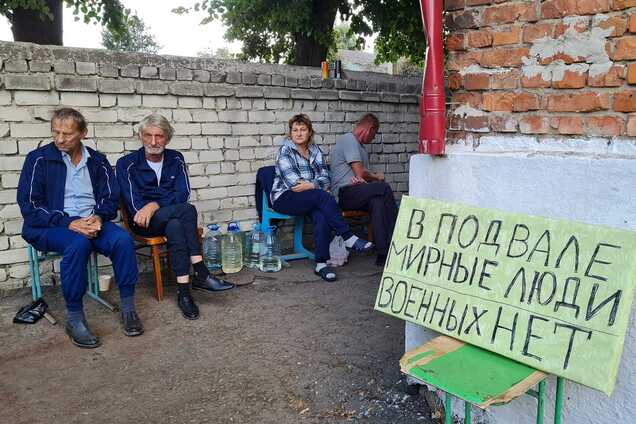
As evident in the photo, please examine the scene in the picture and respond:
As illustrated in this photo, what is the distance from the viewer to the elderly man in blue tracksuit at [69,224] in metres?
3.43

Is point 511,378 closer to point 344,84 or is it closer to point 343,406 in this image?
point 343,406

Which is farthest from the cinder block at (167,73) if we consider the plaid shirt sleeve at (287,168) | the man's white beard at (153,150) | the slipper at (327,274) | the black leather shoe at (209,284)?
the slipper at (327,274)

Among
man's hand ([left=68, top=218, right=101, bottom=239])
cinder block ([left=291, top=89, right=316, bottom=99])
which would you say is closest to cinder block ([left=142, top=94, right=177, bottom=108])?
cinder block ([left=291, top=89, right=316, bottom=99])

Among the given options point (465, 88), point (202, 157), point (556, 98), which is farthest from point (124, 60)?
point (556, 98)

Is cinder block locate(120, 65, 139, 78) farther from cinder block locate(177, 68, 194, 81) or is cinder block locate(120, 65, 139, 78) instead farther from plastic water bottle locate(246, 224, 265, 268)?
plastic water bottle locate(246, 224, 265, 268)

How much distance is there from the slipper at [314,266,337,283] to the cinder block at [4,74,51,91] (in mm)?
2707

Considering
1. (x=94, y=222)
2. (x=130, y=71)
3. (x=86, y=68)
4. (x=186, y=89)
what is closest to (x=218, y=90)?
(x=186, y=89)

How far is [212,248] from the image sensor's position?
5.18m

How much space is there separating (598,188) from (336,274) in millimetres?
3261

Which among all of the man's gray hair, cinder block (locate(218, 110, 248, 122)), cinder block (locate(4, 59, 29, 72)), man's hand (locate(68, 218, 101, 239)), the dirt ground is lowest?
the dirt ground

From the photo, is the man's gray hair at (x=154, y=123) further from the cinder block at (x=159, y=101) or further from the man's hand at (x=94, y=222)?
the man's hand at (x=94, y=222)

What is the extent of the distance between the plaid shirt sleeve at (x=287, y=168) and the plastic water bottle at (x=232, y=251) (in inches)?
26.1

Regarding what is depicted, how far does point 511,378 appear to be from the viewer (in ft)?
6.03

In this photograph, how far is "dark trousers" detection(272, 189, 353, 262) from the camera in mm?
4887
